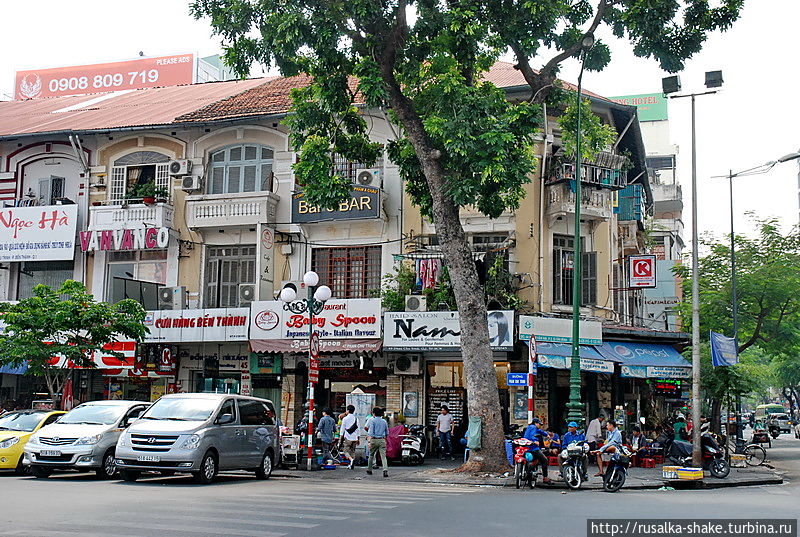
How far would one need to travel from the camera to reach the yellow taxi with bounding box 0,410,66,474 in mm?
18031

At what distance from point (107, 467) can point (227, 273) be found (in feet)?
39.6

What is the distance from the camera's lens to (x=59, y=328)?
23844mm

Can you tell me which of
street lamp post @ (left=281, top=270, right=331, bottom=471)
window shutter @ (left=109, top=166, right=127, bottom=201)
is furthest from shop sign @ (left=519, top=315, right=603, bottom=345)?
window shutter @ (left=109, top=166, right=127, bottom=201)

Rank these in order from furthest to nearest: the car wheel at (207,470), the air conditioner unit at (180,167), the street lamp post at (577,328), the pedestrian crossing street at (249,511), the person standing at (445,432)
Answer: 1. the air conditioner unit at (180,167)
2. the person standing at (445,432)
3. the street lamp post at (577,328)
4. the car wheel at (207,470)
5. the pedestrian crossing street at (249,511)

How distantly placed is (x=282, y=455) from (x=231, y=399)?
3.82 m

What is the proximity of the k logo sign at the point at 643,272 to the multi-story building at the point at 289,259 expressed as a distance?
1.05 meters

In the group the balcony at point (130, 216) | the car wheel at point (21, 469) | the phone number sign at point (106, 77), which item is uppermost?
the phone number sign at point (106, 77)

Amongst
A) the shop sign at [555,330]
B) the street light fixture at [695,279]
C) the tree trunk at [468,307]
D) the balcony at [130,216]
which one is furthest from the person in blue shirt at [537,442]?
the balcony at [130,216]

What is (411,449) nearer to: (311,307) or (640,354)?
(311,307)

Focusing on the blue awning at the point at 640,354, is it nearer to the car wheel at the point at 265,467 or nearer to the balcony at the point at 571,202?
the balcony at the point at 571,202

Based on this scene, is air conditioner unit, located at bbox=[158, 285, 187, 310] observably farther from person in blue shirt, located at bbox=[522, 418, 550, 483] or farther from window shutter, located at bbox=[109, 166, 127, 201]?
person in blue shirt, located at bbox=[522, 418, 550, 483]

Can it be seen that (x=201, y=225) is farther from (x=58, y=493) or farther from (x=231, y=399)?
(x=58, y=493)

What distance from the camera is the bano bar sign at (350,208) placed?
26484mm

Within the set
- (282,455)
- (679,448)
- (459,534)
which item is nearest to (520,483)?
(679,448)
